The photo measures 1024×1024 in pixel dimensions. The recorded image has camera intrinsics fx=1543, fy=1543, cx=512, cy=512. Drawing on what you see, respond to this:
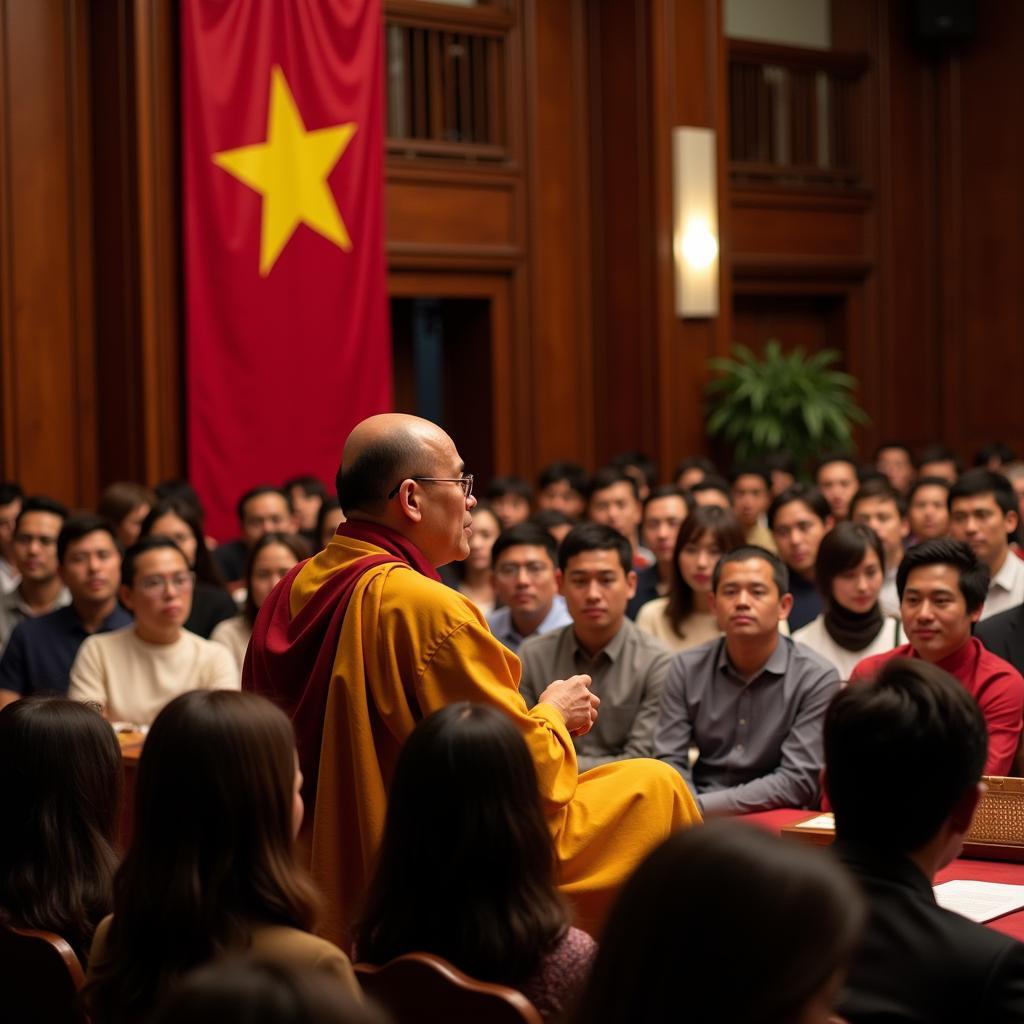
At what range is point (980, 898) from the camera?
2.56 m

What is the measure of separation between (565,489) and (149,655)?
3454 mm

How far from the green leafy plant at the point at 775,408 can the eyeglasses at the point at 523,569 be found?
14.5ft

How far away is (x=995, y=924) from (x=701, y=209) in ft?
24.6

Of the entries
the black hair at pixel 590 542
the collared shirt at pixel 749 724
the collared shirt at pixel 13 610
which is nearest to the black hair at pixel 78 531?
the collared shirt at pixel 13 610

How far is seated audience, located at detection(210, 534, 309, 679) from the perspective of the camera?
17.8 feet

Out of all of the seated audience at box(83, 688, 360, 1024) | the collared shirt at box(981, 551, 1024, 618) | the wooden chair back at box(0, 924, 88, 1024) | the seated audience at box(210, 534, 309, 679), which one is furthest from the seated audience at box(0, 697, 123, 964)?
the collared shirt at box(981, 551, 1024, 618)

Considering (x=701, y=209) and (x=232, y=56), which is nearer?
(x=232, y=56)

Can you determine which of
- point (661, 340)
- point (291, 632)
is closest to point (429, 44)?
point (661, 340)

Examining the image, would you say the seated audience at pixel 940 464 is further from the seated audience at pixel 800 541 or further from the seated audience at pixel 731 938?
the seated audience at pixel 731 938

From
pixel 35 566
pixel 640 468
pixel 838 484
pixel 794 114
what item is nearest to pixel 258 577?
pixel 35 566

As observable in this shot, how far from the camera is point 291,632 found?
9.04ft

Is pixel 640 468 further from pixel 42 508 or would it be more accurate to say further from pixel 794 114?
pixel 42 508

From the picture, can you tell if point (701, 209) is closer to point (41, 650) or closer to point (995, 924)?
point (41, 650)

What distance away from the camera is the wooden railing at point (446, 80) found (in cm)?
902
